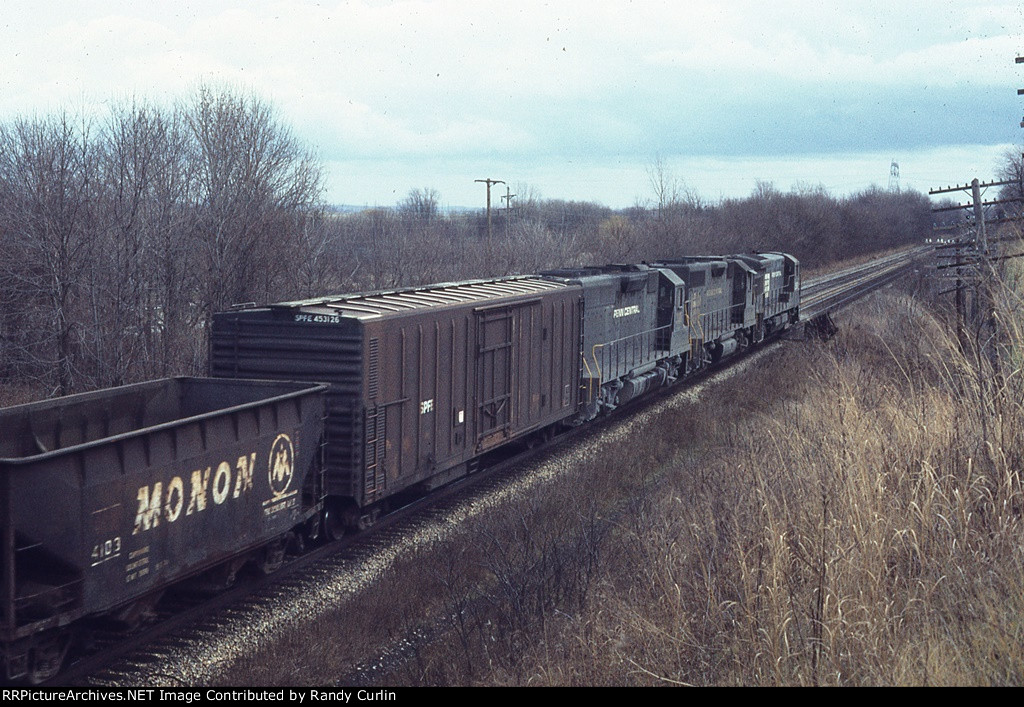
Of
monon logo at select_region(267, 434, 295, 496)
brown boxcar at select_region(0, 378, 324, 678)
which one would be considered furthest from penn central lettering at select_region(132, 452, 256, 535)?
monon logo at select_region(267, 434, 295, 496)

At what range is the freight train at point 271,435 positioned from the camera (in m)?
6.97

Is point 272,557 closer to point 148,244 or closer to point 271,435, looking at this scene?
point 271,435

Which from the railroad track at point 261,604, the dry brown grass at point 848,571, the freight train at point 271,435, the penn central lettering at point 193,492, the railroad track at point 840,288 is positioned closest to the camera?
the dry brown grass at point 848,571

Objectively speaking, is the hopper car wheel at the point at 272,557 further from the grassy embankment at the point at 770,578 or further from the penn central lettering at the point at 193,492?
the penn central lettering at the point at 193,492

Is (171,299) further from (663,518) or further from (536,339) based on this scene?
(663,518)

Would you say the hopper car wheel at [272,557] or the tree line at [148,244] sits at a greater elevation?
the tree line at [148,244]

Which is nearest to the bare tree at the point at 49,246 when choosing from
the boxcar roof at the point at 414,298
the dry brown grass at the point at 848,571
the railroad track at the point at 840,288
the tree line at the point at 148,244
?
the tree line at the point at 148,244

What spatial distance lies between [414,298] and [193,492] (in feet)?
18.1

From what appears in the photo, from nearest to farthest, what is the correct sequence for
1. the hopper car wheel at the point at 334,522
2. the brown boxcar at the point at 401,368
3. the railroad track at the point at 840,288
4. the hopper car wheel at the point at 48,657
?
the hopper car wheel at the point at 48,657 → the brown boxcar at the point at 401,368 → the hopper car wheel at the point at 334,522 → the railroad track at the point at 840,288

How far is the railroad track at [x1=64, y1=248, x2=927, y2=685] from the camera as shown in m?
7.89

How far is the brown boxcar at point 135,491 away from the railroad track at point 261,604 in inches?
22.2

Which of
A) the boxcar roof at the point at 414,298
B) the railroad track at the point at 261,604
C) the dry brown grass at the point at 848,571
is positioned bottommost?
the railroad track at the point at 261,604

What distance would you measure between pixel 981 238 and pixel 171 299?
2022cm
